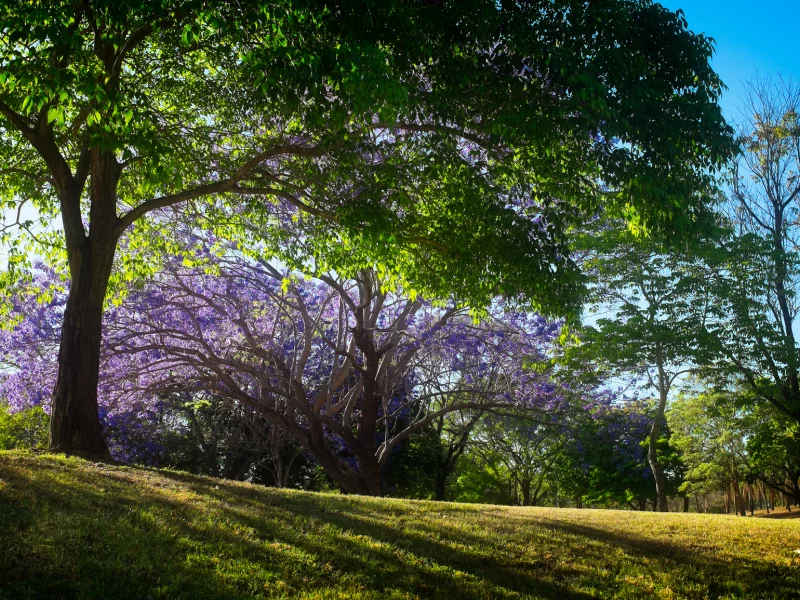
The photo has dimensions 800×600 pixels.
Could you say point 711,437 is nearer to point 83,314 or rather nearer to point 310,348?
point 310,348

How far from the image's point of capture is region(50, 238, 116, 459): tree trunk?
977cm

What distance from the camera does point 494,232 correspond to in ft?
31.3

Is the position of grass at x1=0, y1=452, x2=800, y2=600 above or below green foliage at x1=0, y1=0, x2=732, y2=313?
below

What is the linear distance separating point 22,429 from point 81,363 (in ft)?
64.7

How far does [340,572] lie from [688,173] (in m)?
6.76

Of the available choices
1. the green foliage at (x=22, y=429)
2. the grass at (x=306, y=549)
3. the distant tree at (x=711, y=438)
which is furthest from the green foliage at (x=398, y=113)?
the green foliage at (x=22, y=429)

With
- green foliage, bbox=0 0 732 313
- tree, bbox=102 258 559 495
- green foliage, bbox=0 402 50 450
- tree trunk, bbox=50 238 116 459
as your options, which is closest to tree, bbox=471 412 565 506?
tree, bbox=102 258 559 495

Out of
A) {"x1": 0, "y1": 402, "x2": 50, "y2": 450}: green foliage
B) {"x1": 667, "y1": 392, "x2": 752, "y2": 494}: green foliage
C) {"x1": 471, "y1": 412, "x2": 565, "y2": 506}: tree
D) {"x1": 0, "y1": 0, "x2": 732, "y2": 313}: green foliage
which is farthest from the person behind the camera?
{"x1": 471, "y1": 412, "x2": 565, "y2": 506}: tree

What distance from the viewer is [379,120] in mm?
8555

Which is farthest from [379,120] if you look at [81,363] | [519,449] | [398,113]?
[519,449]

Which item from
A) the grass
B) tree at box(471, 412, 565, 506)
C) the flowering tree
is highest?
the flowering tree

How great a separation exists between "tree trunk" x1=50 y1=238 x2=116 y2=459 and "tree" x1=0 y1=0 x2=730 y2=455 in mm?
31

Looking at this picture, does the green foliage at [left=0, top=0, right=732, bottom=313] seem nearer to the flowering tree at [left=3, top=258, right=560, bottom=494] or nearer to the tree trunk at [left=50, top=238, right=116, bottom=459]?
the tree trunk at [left=50, top=238, right=116, bottom=459]

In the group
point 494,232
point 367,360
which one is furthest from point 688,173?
point 367,360
